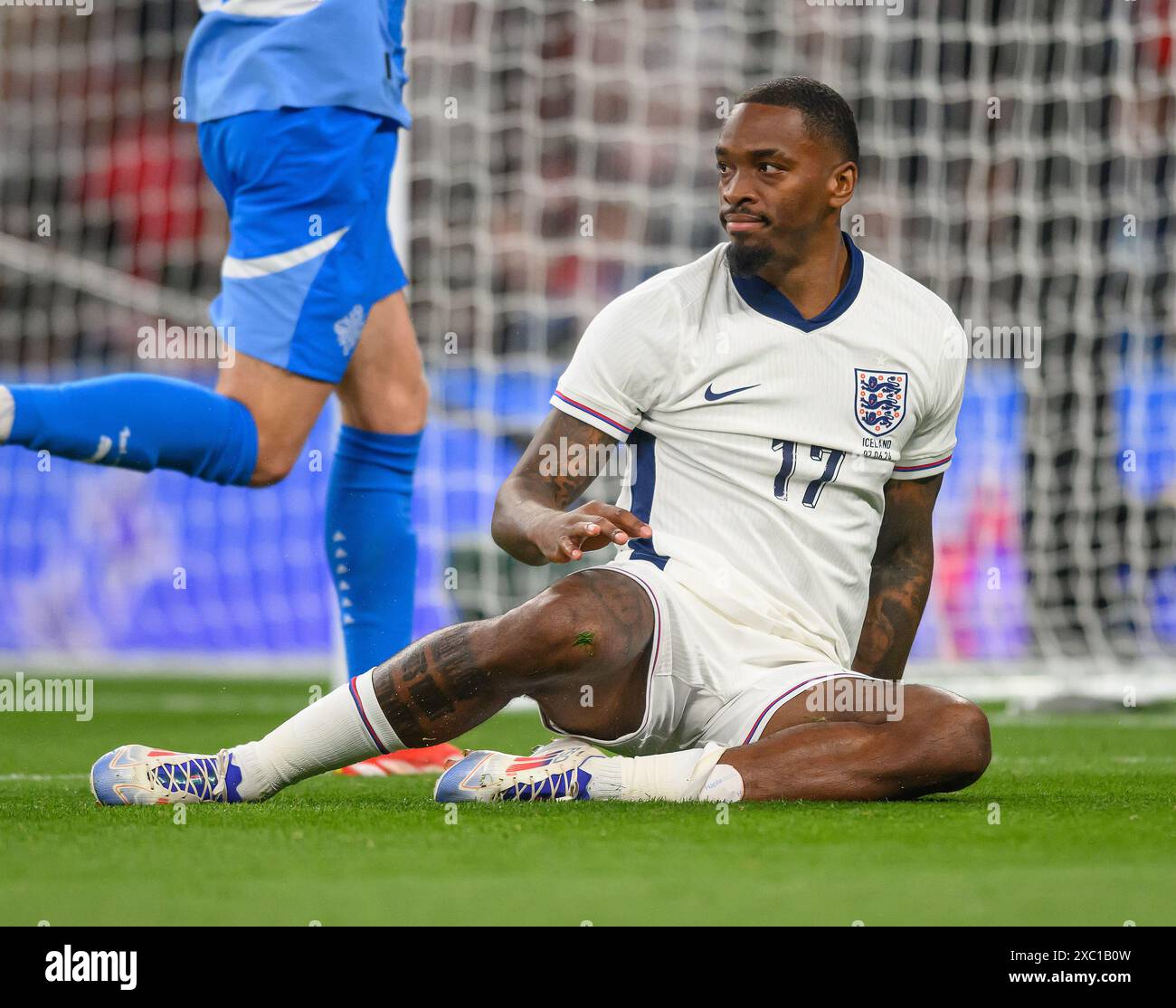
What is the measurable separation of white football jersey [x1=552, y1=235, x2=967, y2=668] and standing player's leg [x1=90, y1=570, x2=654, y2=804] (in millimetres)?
232

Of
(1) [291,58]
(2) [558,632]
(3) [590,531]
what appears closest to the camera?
(3) [590,531]

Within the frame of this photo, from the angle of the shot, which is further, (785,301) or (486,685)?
(785,301)

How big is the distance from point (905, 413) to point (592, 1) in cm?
622

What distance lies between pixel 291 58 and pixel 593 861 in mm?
2068

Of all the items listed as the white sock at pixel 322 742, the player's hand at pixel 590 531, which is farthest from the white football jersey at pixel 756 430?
the white sock at pixel 322 742

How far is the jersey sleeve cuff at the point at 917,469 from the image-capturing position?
129 inches

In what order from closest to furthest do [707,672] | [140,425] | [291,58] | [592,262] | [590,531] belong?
[590,531] → [707,672] → [140,425] → [291,58] → [592,262]

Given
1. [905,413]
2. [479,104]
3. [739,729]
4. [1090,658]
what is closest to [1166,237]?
[1090,658]

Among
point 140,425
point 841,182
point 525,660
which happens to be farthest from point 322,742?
point 841,182

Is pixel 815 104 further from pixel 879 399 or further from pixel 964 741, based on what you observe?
pixel 964 741

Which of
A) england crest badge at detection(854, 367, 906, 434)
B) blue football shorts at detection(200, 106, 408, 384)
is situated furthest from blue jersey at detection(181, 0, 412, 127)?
england crest badge at detection(854, 367, 906, 434)

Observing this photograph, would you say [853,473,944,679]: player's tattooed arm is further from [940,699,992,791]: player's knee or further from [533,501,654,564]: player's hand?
[533,501,654,564]: player's hand

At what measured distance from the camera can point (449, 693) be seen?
2.76 metres

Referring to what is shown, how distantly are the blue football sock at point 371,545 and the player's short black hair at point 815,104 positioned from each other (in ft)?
3.83
